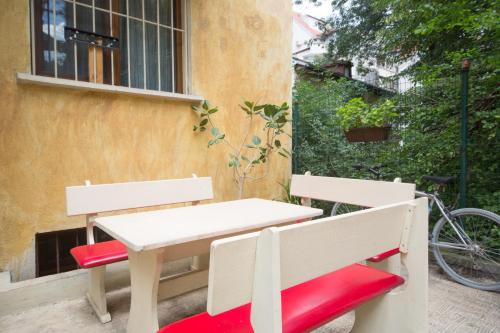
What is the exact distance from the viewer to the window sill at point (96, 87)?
2.58 metres

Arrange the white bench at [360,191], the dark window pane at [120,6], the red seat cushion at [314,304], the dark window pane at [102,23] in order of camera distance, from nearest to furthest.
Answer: the red seat cushion at [314,304] < the white bench at [360,191] < the dark window pane at [102,23] < the dark window pane at [120,6]

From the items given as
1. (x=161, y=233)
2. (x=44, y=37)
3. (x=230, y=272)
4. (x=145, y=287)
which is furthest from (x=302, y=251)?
(x=44, y=37)

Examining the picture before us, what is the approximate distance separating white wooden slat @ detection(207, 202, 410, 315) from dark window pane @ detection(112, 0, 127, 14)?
10.4 feet

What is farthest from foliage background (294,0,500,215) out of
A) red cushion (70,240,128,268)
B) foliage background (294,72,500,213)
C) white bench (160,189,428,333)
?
red cushion (70,240,128,268)

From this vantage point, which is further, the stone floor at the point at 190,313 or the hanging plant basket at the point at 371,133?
the hanging plant basket at the point at 371,133

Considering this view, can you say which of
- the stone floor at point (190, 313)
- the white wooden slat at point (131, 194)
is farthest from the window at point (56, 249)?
the white wooden slat at point (131, 194)

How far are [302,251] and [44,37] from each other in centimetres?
302

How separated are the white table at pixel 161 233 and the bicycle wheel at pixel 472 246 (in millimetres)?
1517

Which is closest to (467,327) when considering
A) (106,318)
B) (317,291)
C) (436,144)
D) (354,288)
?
(354,288)

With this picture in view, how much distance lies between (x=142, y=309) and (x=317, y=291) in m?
0.92

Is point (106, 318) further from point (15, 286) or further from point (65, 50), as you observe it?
point (65, 50)

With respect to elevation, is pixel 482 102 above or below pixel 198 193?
above

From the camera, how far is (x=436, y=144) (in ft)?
11.0

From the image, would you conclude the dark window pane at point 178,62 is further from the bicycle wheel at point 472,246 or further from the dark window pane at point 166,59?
the bicycle wheel at point 472,246
